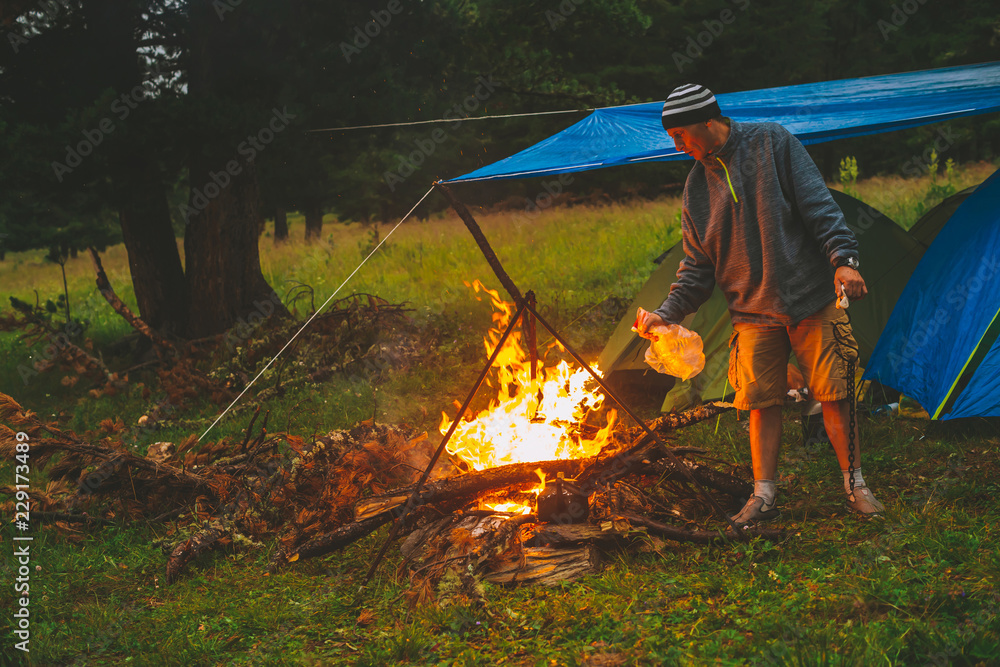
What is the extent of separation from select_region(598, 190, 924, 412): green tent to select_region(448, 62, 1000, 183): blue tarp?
910mm

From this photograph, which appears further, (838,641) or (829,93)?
(829,93)

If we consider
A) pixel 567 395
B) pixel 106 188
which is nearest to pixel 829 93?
pixel 567 395

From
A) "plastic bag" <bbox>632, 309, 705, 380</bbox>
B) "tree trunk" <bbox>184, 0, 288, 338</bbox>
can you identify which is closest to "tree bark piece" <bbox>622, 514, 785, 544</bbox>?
"plastic bag" <bbox>632, 309, 705, 380</bbox>

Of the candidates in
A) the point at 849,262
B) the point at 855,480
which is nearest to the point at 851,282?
the point at 849,262

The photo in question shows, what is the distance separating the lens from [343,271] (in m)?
12.4

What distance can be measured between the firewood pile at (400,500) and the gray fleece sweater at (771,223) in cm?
88

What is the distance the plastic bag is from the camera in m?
3.28

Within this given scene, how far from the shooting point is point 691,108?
10.0ft

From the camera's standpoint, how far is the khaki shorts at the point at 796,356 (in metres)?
3.14

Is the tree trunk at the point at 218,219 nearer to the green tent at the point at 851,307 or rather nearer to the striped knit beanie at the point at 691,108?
the green tent at the point at 851,307

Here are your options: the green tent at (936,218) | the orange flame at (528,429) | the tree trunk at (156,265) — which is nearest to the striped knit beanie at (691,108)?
the orange flame at (528,429)

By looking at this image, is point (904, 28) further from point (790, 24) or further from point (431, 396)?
point (431, 396)

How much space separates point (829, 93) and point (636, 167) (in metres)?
17.1

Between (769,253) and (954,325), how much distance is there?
5.79ft
